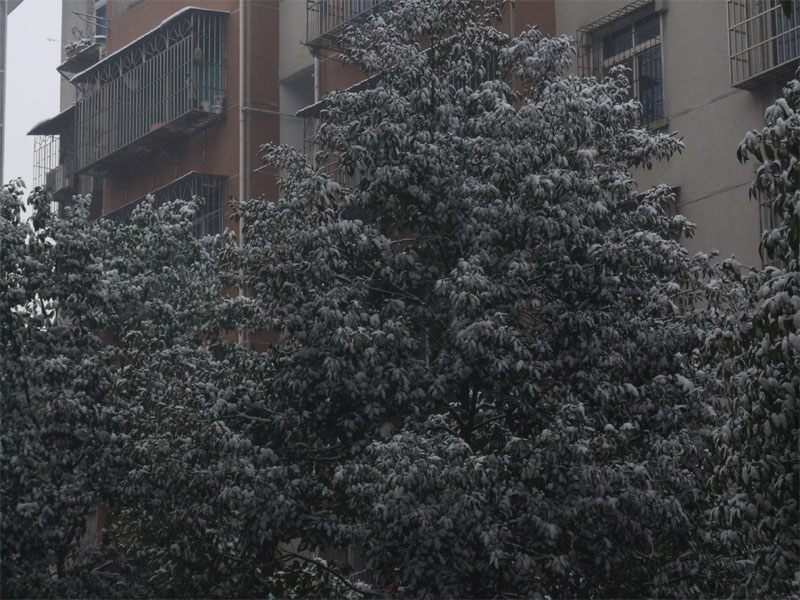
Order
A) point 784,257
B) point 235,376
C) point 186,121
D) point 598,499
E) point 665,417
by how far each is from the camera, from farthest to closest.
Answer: point 186,121, point 235,376, point 665,417, point 598,499, point 784,257

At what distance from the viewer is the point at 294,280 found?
14102 millimetres

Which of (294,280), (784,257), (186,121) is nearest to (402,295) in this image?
(294,280)

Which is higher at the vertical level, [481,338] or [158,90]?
[158,90]

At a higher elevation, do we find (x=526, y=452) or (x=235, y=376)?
(x=235, y=376)

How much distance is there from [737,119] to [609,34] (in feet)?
11.3

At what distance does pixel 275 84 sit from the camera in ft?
98.8

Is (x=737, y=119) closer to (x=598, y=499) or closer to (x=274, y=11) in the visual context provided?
(x=598, y=499)

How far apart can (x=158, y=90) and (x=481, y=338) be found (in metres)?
19.2

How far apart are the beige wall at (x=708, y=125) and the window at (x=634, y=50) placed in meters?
0.29

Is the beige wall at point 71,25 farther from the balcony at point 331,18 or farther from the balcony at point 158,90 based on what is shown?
the balcony at point 331,18

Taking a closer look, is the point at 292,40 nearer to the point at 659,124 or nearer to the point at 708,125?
the point at 659,124

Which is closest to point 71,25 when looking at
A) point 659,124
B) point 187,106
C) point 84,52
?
point 84,52

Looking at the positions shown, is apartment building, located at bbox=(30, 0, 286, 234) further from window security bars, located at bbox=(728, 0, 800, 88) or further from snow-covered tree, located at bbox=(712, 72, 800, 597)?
Answer: snow-covered tree, located at bbox=(712, 72, 800, 597)

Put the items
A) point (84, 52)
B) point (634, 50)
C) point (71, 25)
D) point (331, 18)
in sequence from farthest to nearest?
point (71, 25) → point (84, 52) → point (331, 18) → point (634, 50)
